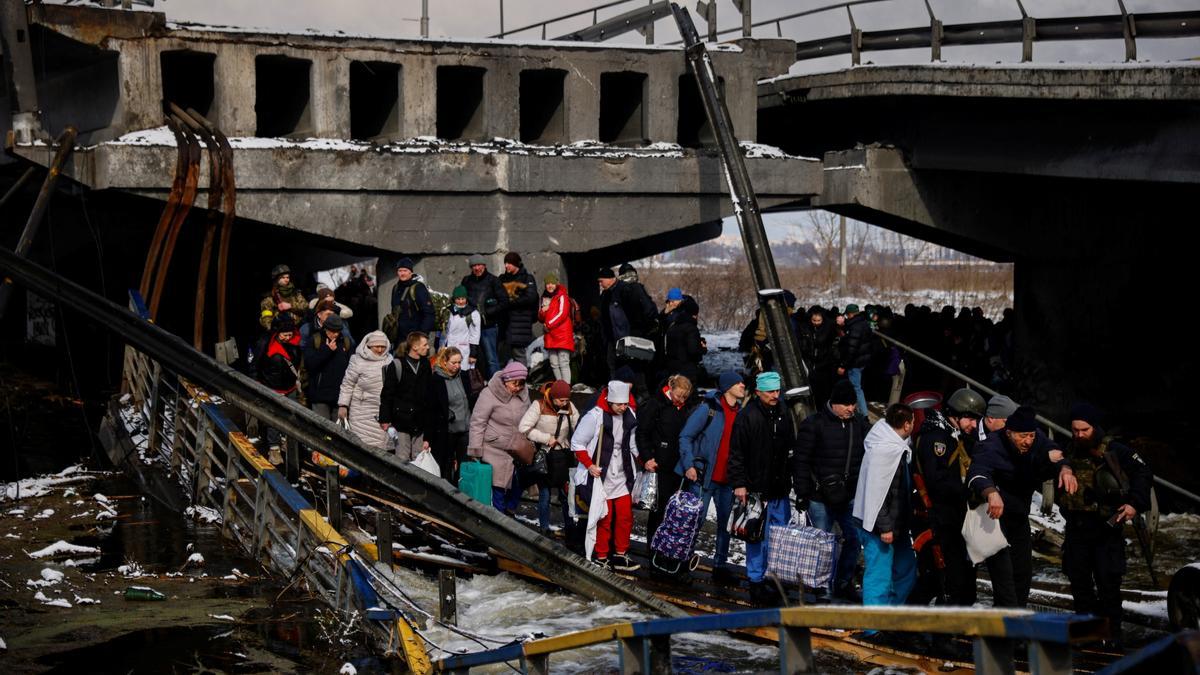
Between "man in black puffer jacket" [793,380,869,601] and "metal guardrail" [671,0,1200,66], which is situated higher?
"metal guardrail" [671,0,1200,66]

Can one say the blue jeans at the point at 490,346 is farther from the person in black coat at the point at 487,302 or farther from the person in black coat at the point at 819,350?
the person in black coat at the point at 819,350

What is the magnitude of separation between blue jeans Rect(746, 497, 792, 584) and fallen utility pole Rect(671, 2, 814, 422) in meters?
4.08

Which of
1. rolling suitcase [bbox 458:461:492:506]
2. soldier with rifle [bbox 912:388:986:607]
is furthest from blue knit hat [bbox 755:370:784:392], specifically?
rolling suitcase [bbox 458:461:492:506]

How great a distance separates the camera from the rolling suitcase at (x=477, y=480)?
41.3 ft

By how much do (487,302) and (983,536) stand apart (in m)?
8.72

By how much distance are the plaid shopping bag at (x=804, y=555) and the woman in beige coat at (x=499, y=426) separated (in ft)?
8.93

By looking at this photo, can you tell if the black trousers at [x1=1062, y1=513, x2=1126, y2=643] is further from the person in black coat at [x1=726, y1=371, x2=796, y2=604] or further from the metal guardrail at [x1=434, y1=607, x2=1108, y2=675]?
the metal guardrail at [x1=434, y1=607, x2=1108, y2=675]

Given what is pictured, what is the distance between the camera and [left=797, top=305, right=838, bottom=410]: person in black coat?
749 inches

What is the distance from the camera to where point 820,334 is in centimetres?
1962

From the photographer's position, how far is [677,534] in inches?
470

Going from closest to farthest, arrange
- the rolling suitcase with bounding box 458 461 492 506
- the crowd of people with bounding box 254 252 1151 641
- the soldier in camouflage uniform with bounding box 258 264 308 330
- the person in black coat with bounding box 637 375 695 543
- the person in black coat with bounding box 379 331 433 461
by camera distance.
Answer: the crowd of people with bounding box 254 252 1151 641 → the person in black coat with bounding box 637 375 695 543 → the rolling suitcase with bounding box 458 461 492 506 → the person in black coat with bounding box 379 331 433 461 → the soldier in camouflage uniform with bounding box 258 264 308 330

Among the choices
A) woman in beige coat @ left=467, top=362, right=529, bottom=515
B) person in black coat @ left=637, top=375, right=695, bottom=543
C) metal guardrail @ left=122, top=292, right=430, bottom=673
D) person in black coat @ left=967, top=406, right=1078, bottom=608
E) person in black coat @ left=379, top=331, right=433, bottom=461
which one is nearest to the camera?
metal guardrail @ left=122, top=292, right=430, bottom=673

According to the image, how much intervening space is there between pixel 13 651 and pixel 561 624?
354cm

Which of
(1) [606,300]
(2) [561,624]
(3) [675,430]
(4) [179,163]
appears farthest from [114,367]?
(2) [561,624]
